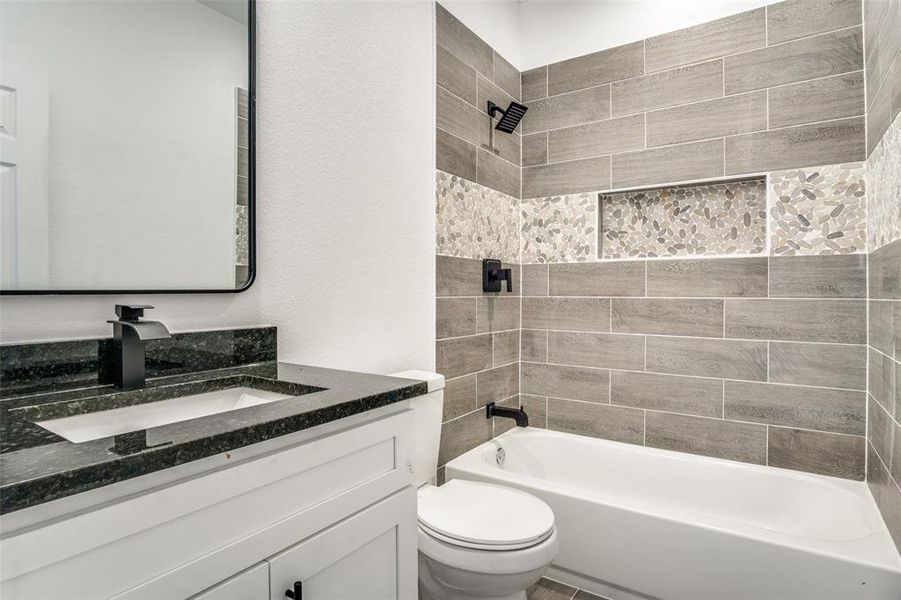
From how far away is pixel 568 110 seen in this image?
9.14ft

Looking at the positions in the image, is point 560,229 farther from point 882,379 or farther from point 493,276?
point 882,379

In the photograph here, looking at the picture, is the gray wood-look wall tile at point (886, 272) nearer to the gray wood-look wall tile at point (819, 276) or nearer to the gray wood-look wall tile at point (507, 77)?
the gray wood-look wall tile at point (819, 276)

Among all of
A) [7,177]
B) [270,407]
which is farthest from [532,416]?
[7,177]

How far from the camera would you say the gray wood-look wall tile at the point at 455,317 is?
2.30 meters

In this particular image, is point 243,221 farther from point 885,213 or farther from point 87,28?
point 885,213

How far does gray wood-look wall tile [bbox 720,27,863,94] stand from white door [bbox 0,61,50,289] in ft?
8.45

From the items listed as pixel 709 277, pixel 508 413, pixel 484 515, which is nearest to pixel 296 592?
pixel 484 515

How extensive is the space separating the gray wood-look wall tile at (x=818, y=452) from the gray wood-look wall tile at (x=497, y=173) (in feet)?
5.65

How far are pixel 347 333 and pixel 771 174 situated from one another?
6.44ft

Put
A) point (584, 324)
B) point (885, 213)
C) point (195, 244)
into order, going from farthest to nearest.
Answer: point (584, 324), point (885, 213), point (195, 244)

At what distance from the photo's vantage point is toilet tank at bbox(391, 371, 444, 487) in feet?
6.01

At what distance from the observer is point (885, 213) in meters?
1.71

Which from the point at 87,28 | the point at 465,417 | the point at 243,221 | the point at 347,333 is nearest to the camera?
the point at 87,28

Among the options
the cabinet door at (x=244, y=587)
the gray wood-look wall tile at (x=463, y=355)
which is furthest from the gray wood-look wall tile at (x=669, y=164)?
the cabinet door at (x=244, y=587)
